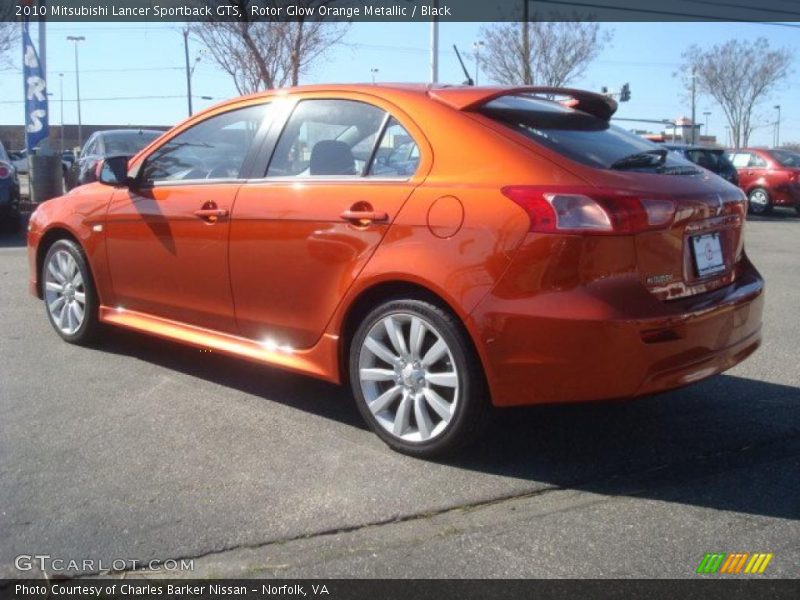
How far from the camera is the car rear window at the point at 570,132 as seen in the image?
12.1ft

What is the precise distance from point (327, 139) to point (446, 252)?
1.07 metres

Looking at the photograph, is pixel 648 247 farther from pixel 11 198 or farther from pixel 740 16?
pixel 740 16

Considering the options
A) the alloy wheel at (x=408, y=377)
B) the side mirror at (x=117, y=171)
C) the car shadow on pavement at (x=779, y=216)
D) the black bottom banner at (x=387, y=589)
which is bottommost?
the black bottom banner at (x=387, y=589)

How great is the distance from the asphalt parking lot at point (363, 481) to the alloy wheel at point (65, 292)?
576mm

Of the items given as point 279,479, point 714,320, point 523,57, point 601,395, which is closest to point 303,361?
point 279,479

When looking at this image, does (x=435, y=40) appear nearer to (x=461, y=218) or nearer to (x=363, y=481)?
(x=461, y=218)

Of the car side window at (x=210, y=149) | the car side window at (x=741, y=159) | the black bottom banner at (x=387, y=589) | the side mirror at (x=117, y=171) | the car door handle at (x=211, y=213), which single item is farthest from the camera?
the car side window at (x=741, y=159)

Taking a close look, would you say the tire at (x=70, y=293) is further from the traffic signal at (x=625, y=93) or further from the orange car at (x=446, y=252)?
the traffic signal at (x=625, y=93)

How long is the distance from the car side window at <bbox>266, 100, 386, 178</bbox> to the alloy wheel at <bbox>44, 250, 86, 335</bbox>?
189cm

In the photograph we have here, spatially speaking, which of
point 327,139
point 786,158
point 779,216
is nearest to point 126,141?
point 327,139

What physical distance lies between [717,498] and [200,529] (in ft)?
6.39

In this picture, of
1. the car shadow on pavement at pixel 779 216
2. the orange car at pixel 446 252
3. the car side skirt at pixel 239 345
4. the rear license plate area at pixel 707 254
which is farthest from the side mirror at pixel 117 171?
the car shadow on pavement at pixel 779 216

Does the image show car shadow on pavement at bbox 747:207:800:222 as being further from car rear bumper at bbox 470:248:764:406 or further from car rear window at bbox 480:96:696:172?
car rear bumper at bbox 470:248:764:406

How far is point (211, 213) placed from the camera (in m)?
4.52
